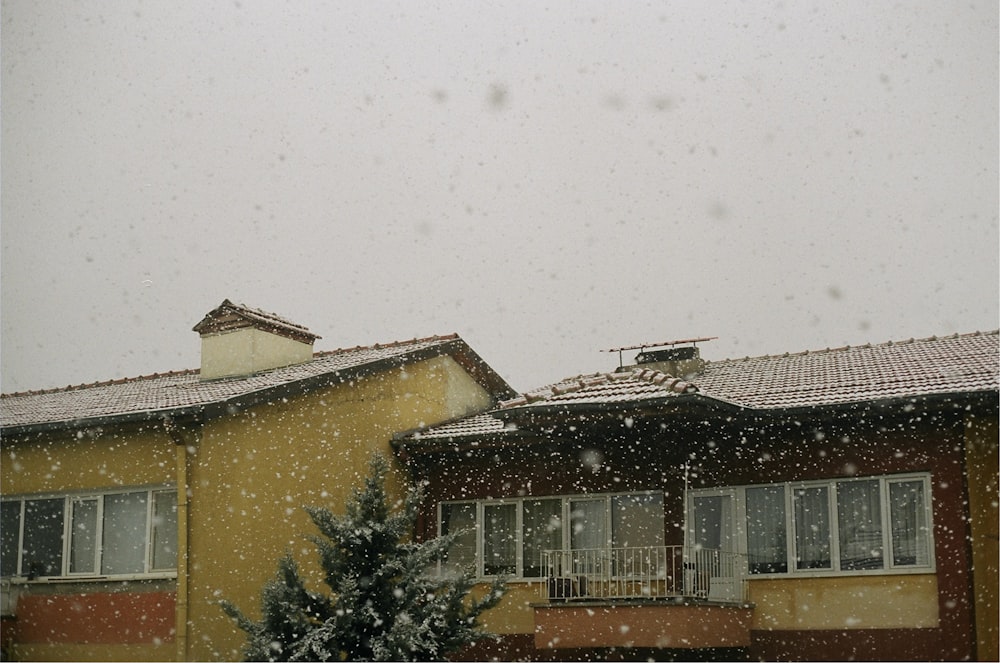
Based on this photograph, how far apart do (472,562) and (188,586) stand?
4.05 m

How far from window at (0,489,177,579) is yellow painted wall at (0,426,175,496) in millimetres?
216

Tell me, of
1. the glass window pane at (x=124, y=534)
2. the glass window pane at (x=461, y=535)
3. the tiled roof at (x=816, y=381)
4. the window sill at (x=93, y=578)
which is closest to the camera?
the tiled roof at (x=816, y=381)

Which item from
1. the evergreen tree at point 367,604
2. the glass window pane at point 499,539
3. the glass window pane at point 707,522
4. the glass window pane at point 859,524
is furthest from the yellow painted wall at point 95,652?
the glass window pane at point 859,524

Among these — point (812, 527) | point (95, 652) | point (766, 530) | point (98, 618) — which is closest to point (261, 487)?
point (98, 618)

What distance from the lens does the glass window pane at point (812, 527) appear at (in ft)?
44.0

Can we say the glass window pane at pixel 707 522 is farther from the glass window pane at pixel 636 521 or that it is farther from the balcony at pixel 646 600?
the glass window pane at pixel 636 521

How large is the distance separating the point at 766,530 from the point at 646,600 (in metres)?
2.05

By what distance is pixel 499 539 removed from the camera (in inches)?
621

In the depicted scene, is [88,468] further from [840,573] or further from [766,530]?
[840,573]

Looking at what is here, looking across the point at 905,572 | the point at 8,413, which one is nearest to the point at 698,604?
the point at 905,572

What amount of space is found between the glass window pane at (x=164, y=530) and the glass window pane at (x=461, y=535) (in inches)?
148

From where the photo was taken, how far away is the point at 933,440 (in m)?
12.9

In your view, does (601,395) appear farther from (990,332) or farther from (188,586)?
(990,332)

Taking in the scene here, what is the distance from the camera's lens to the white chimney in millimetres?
17922
